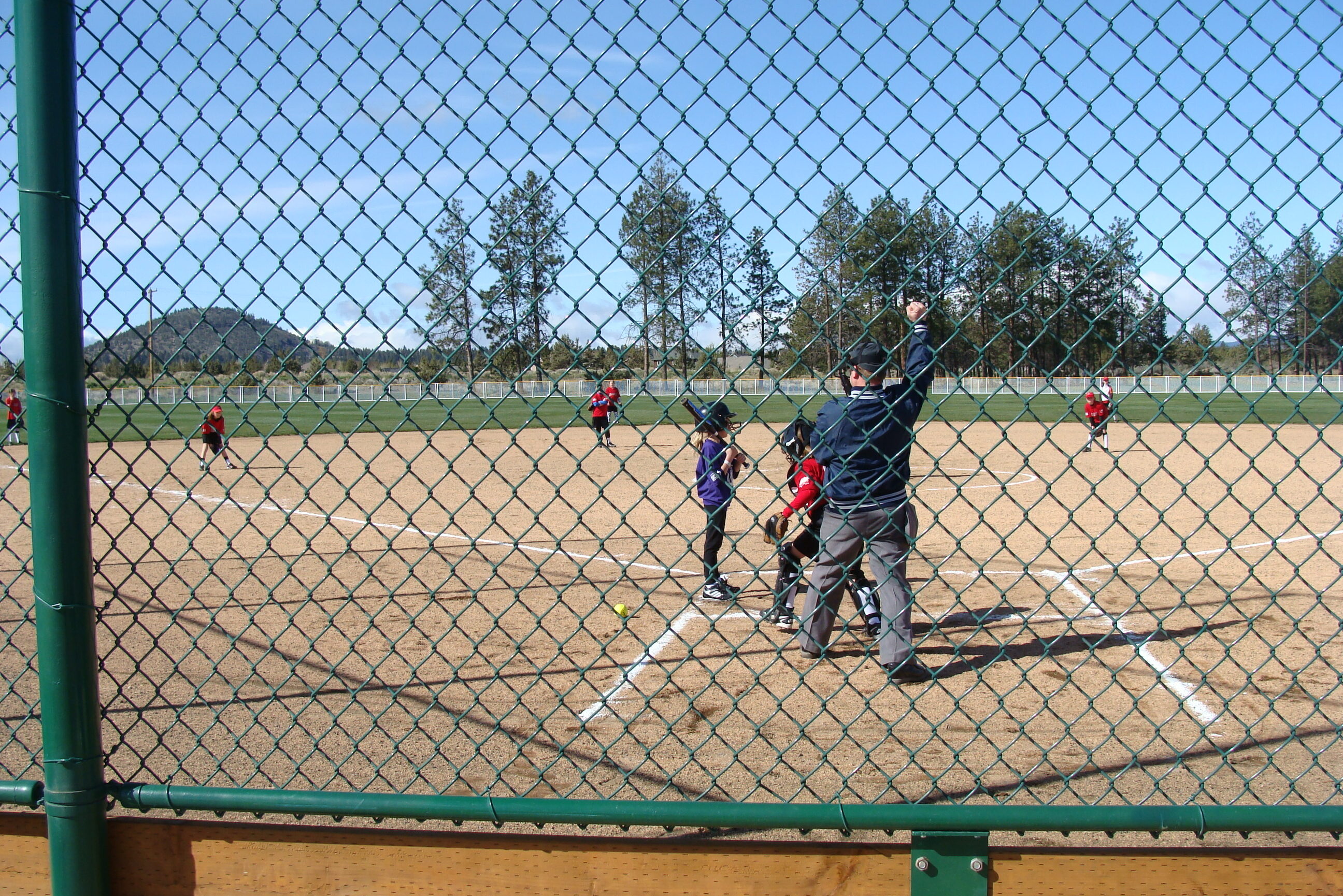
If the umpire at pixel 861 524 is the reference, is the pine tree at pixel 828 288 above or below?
above

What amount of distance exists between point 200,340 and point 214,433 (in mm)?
1984

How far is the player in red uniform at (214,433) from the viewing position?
325 centimetres

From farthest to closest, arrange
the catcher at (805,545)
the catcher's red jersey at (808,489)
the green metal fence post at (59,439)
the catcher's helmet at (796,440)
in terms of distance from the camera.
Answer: the catcher at (805,545), the catcher's red jersey at (808,489), the catcher's helmet at (796,440), the green metal fence post at (59,439)

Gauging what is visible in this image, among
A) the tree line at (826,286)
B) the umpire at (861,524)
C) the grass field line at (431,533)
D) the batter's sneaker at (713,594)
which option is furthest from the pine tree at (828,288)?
the batter's sneaker at (713,594)

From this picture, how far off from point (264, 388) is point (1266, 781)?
4197 millimetres

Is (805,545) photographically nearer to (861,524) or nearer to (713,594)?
(861,524)

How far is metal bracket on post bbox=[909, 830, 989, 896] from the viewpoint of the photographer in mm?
2457

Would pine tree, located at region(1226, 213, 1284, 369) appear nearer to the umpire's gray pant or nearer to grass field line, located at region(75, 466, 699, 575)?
the umpire's gray pant

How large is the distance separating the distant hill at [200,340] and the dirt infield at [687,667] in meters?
0.29

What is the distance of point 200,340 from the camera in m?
2.91

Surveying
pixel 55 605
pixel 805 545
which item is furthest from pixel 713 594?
pixel 55 605

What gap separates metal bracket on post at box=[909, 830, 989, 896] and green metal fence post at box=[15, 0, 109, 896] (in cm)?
209

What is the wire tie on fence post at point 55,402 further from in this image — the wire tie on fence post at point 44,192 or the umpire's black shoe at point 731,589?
the umpire's black shoe at point 731,589

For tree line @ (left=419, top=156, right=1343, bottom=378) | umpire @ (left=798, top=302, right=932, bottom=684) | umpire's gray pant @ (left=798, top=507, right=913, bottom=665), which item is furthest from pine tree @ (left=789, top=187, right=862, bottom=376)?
umpire's gray pant @ (left=798, top=507, right=913, bottom=665)
